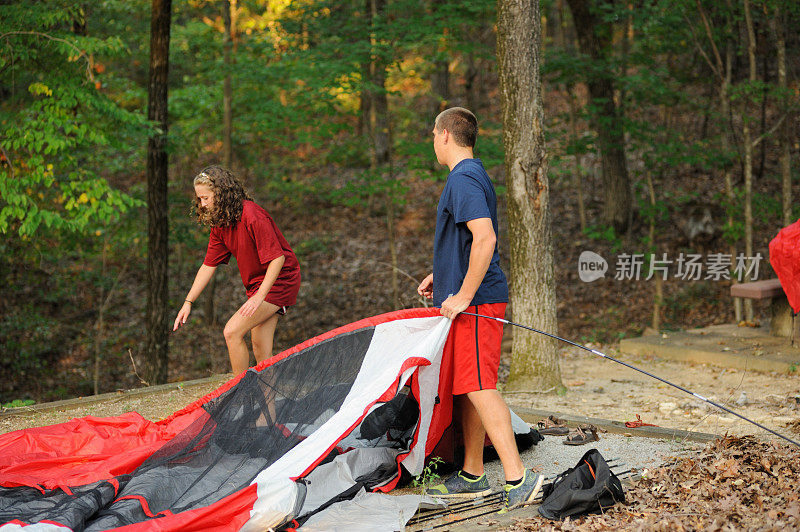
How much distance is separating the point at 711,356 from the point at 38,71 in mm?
8413

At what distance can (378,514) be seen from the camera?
132 inches

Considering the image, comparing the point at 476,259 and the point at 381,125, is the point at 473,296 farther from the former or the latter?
the point at 381,125

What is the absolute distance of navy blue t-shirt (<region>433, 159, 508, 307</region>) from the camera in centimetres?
350

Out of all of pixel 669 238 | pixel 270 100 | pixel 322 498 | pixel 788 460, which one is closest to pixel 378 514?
pixel 322 498

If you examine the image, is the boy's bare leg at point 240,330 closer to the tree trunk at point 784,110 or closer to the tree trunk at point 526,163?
the tree trunk at point 526,163

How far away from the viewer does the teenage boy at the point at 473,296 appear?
3.46m

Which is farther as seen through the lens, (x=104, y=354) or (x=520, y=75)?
(x=104, y=354)

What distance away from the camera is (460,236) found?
3.60m

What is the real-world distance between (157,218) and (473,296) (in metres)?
6.76

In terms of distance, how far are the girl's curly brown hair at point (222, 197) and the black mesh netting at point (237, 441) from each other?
121cm

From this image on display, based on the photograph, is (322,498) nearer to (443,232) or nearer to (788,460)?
(443,232)
